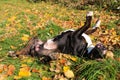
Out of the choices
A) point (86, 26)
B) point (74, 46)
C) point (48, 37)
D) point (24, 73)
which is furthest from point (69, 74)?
point (48, 37)

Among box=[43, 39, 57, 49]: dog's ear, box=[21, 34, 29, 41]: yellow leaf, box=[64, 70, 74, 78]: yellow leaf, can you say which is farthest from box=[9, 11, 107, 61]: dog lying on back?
box=[21, 34, 29, 41]: yellow leaf

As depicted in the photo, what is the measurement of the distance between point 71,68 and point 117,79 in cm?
78

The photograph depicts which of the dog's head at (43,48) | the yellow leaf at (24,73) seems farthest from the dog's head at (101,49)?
the yellow leaf at (24,73)

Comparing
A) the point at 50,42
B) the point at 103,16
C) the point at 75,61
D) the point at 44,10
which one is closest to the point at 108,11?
the point at 103,16

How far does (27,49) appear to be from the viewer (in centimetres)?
606

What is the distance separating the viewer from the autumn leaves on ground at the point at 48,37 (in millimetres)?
Result: 4750

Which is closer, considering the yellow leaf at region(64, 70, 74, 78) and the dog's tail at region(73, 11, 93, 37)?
the yellow leaf at region(64, 70, 74, 78)

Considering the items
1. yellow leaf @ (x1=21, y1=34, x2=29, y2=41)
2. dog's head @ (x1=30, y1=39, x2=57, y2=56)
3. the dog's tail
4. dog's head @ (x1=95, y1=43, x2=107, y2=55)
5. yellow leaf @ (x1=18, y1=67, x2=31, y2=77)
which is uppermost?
the dog's tail

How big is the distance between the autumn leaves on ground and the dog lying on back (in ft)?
0.88

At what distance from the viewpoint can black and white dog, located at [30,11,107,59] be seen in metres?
5.30

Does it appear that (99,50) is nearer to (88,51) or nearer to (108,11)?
(88,51)

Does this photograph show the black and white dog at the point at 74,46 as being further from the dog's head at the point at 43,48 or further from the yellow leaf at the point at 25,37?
the yellow leaf at the point at 25,37

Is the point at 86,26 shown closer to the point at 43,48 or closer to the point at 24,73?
the point at 43,48

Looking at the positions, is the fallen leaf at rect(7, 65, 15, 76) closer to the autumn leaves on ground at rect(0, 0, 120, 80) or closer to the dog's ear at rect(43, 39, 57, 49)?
the autumn leaves on ground at rect(0, 0, 120, 80)
